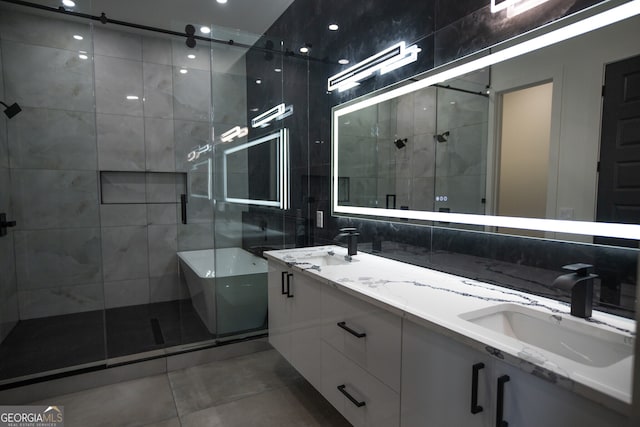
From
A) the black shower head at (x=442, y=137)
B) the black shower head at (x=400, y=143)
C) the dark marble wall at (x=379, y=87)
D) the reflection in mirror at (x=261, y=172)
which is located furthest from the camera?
the reflection in mirror at (x=261, y=172)

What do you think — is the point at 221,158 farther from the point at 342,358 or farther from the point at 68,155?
the point at 342,358

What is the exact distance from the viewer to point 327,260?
2.31m

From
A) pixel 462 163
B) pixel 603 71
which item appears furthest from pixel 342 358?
pixel 603 71

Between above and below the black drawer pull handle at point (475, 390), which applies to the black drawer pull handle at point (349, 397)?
below

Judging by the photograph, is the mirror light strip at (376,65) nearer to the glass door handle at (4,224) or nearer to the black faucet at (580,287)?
the black faucet at (580,287)

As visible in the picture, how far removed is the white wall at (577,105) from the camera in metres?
1.10

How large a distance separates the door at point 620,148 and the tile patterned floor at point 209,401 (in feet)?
5.70

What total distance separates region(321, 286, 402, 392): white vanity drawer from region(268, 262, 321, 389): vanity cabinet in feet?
0.40

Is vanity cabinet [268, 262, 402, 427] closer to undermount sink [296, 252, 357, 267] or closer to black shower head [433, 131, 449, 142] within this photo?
undermount sink [296, 252, 357, 267]

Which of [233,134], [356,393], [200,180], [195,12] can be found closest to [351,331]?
[356,393]

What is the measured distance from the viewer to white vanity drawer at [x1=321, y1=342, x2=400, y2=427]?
1306 millimetres

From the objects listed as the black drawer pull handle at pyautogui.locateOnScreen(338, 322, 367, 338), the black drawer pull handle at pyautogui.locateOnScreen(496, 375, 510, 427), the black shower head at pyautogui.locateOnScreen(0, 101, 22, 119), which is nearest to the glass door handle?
the black shower head at pyautogui.locateOnScreen(0, 101, 22, 119)

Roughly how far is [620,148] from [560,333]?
25.1 inches

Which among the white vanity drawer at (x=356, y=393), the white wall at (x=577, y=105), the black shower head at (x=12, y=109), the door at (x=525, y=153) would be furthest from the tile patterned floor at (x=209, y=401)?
the black shower head at (x=12, y=109)
